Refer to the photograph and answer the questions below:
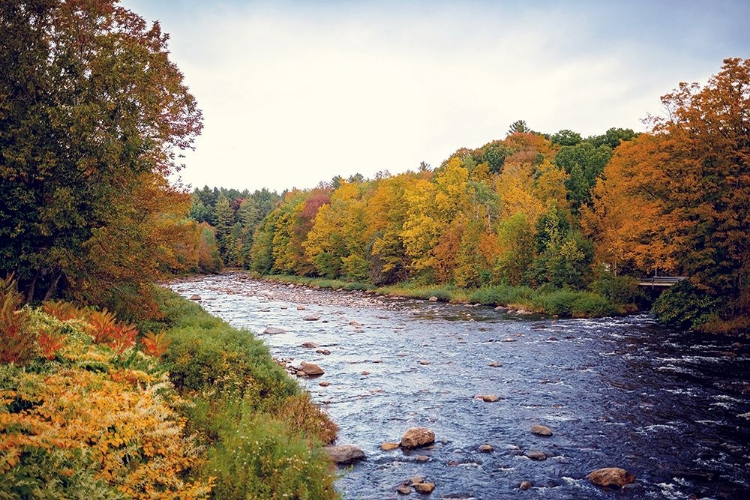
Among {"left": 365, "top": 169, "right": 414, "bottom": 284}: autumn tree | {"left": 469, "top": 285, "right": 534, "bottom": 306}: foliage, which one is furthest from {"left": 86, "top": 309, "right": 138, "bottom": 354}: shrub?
{"left": 365, "top": 169, "right": 414, "bottom": 284}: autumn tree

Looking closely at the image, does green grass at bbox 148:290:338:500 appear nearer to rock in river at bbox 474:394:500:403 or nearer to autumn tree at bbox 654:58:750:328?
rock in river at bbox 474:394:500:403

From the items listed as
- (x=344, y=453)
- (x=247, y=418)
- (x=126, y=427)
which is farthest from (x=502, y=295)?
(x=126, y=427)

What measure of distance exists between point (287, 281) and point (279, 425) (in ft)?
206

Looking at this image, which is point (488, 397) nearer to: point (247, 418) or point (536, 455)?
point (536, 455)

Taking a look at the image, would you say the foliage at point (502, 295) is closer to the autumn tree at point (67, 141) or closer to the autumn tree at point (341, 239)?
the autumn tree at point (341, 239)

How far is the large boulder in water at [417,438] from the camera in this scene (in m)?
11.2

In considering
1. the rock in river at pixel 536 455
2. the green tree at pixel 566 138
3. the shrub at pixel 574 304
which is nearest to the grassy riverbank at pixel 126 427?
the rock in river at pixel 536 455

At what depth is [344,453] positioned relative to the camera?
10.4 metres

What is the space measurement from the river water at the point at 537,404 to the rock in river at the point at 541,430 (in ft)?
0.56

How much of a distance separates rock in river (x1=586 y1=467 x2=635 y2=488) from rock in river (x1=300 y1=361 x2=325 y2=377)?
998cm

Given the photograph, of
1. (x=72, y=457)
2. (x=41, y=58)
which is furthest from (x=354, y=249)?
(x=72, y=457)

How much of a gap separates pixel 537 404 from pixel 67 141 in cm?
1450

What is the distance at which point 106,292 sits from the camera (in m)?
14.9

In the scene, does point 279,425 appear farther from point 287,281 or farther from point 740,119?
point 287,281
